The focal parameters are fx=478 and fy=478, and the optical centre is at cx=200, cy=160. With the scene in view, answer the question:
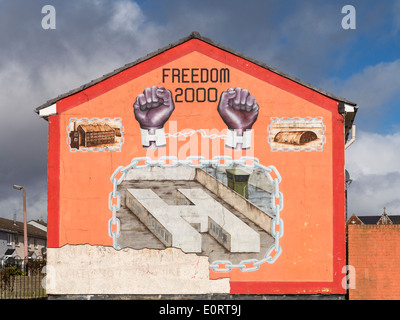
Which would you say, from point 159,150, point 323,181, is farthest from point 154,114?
point 323,181

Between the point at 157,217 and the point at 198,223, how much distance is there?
1414 mm

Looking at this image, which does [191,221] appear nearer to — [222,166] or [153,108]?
[222,166]

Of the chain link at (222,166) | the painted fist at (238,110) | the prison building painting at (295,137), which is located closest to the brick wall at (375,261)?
the chain link at (222,166)

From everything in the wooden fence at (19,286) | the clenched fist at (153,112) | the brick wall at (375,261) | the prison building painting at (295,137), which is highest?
the clenched fist at (153,112)

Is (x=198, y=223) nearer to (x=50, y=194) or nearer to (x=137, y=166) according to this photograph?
(x=137, y=166)

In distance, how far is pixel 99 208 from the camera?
53.3 ft

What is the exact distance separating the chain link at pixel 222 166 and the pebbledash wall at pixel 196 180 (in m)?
0.03

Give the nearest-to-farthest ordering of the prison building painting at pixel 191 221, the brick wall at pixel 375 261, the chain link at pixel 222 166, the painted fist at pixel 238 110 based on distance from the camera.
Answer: the brick wall at pixel 375 261, the chain link at pixel 222 166, the prison building painting at pixel 191 221, the painted fist at pixel 238 110

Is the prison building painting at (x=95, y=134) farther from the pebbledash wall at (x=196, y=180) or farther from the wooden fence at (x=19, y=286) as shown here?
the wooden fence at (x=19, y=286)

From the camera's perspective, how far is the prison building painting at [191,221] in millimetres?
16031

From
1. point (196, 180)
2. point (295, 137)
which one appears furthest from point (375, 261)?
point (196, 180)

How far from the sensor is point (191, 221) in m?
16.2

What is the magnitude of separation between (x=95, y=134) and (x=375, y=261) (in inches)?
409
